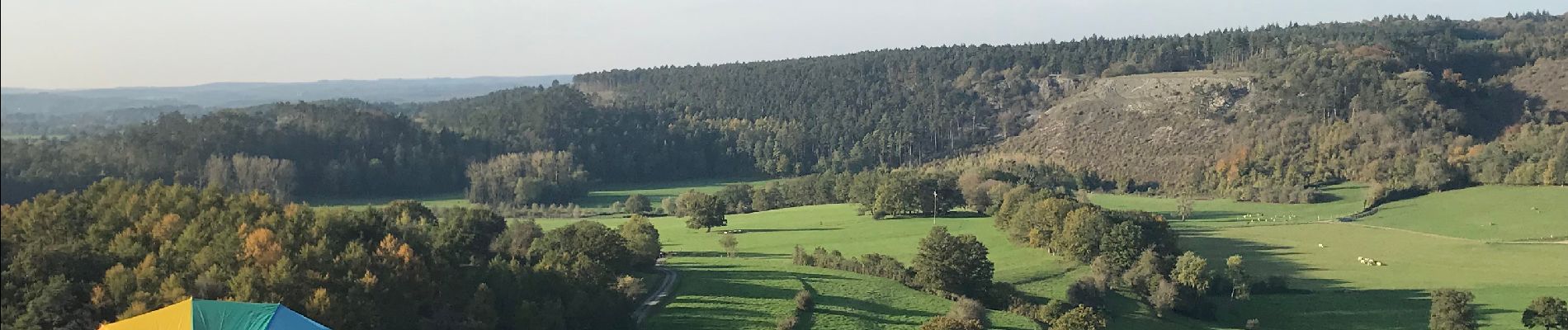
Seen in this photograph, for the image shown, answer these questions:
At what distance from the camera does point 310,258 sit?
27594 millimetres

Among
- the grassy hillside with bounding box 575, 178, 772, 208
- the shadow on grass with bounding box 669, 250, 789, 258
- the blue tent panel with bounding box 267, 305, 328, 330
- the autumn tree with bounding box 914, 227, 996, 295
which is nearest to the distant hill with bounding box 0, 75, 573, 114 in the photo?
the blue tent panel with bounding box 267, 305, 328, 330

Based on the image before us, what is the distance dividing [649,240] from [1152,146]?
80042mm

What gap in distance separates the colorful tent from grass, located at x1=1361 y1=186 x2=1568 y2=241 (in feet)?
232

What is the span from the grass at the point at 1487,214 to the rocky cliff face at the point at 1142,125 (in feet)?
88.5

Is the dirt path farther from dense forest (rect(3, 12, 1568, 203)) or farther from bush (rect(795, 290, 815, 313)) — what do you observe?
dense forest (rect(3, 12, 1568, 203))

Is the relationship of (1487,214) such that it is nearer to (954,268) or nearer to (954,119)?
(954,268)

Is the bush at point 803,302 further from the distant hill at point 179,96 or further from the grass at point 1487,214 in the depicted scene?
the grass at point 1487,214

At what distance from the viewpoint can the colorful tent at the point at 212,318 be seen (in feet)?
57.4

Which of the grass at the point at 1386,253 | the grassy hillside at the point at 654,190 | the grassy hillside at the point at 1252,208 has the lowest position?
the grassy hillside at the point at 654,190

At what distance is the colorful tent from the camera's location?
1748 centimetres

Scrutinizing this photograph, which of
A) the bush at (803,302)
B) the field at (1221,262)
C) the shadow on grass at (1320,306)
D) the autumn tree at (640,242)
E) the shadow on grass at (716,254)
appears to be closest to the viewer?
the bush at (803,302)

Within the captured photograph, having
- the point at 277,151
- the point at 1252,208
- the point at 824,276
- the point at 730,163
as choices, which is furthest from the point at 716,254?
the point at 730,163

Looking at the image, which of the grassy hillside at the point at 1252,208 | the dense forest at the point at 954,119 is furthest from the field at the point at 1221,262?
the dense forest at the point at 954,119

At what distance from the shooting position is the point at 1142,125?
11969 cm
